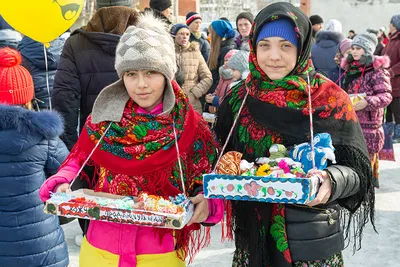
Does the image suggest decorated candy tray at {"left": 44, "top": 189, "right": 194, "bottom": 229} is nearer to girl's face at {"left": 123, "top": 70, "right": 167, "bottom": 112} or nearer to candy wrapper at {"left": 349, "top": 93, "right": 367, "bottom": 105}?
girl's face at {"left": 123, "top": 70, "right": 167, "bottom": 112}

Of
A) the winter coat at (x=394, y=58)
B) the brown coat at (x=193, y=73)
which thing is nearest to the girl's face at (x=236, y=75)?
the brown coat at (x=193, y=73)

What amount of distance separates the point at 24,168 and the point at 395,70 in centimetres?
626

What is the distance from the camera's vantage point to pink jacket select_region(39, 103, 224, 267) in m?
2.07

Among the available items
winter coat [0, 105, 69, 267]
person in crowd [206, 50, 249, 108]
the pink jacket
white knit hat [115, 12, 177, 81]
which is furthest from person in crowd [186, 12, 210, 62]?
the pink jacket

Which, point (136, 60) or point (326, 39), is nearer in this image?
point (136, 60)

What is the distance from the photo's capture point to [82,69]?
3.32 meters

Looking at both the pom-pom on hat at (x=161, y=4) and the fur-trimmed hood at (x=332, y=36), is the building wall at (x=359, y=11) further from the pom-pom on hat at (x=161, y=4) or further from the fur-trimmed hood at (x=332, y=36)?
the pom-pom on hat at (x=161, y=4)

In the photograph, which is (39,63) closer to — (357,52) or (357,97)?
(357,97)

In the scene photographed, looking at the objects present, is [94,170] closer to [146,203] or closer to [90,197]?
[90,197]

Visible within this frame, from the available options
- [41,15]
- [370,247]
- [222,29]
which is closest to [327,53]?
[222,29]

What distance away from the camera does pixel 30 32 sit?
149 inches

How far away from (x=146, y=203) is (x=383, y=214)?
136 inches

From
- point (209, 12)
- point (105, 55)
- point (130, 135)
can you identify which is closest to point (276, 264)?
point (130, 135)

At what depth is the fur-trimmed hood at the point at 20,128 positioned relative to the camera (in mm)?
2667
